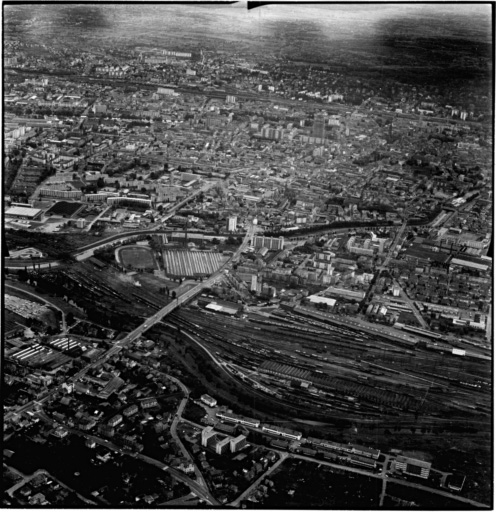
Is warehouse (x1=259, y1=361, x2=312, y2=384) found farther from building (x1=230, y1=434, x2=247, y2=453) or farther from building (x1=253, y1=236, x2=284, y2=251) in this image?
building (x1=253, y1=236, x2=284, y2=251)

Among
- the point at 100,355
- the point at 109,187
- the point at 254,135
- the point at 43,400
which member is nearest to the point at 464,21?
the point at 254,135

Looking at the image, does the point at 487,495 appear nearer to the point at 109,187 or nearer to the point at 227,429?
the point at 227,429

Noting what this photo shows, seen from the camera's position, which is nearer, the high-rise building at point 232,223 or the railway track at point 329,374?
the railway track at point 329,374

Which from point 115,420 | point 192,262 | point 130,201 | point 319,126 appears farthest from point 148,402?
point 319,126

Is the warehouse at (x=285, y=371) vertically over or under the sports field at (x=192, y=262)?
under

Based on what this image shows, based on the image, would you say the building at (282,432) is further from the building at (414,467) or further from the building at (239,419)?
the building at (414,467)

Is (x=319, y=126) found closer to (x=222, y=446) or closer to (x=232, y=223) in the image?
(x=232, y=223)

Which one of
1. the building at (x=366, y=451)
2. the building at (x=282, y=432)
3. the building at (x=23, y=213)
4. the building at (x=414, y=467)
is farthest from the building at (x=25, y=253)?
the building at (x=414, y=467)
